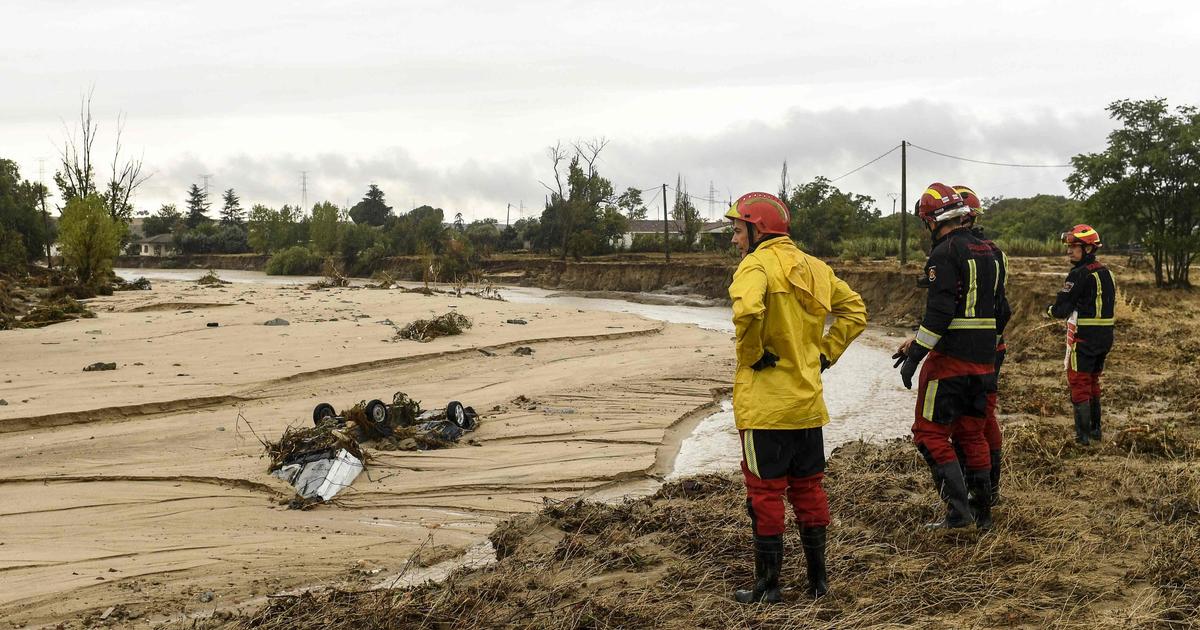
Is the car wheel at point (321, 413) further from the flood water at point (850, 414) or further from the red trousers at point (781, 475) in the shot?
the red trousers at point (781, 475)

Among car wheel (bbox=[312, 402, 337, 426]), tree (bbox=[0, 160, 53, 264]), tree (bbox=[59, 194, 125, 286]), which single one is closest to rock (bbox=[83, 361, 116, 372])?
A: car wheel (bbox=[312, 402, 337, 426])

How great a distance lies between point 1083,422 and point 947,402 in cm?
336

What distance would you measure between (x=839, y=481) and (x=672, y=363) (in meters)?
9.70

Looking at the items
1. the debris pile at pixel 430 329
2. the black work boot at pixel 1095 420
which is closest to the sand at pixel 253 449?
the debris pile at pixel 430 329

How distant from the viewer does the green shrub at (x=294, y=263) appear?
6981 cm

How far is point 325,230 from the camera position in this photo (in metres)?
77.8

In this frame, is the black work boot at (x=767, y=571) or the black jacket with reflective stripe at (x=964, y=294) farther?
Answer: the black jacket with reflective stripe at (x=964, y=294)

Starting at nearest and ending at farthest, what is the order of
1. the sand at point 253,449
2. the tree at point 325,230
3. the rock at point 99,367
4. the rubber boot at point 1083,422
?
the sand at point 253,449 → the rubber boot at point 1083,422 → the rock at point 99,367 → the tree at point 325,230

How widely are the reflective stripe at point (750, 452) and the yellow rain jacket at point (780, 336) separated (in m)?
0.05

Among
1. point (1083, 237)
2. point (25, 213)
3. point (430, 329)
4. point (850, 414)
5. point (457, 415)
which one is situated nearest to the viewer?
point (1083, 237)

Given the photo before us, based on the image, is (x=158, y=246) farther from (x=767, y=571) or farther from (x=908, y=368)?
(x=767, y=571)

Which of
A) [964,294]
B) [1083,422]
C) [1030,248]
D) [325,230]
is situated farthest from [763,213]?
[325,230]

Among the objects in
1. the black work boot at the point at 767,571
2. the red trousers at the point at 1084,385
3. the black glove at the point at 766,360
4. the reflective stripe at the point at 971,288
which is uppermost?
the reflective stripe at the point at 971,288

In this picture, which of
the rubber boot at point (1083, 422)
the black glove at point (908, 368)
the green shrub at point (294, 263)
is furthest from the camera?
the green shrub at point (294, 263)
